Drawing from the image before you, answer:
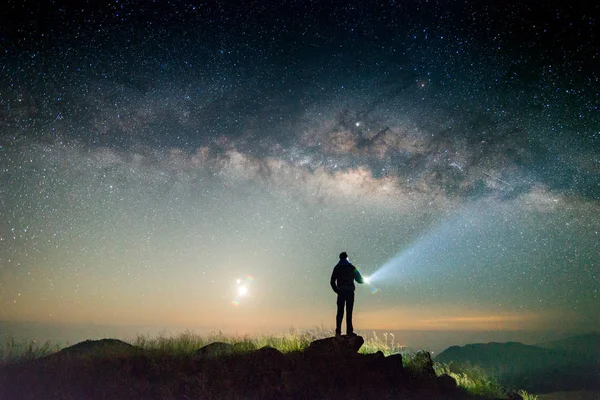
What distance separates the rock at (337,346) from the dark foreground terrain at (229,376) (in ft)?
0.09

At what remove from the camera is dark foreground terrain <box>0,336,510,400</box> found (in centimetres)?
820

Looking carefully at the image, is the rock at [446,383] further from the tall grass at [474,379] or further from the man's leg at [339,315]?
the man's leg at [339,315]

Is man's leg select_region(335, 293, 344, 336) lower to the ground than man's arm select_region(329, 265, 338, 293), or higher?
lower

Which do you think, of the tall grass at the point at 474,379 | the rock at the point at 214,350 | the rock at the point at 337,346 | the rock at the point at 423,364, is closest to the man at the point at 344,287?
the rock at the point at 337,346

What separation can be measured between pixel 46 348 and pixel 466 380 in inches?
555

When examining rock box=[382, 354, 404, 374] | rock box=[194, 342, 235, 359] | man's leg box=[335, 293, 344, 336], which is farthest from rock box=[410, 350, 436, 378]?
rock box=[194, 342, 235, 359]

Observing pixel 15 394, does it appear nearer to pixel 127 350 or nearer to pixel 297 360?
pixel 127 350

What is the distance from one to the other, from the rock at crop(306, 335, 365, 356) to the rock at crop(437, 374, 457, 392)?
2.71 meters

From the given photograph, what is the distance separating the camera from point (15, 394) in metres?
8.30

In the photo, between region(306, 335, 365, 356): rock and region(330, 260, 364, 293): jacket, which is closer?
region(306, 335, 365, 356): rock

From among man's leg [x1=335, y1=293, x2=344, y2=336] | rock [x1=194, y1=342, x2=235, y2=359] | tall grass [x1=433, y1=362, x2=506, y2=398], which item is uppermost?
man's leg [x1=335, y1=293, x2=344, y2=336]

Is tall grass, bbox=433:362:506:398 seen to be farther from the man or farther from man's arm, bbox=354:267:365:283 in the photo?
man's arm, bbox=354:267:365:283

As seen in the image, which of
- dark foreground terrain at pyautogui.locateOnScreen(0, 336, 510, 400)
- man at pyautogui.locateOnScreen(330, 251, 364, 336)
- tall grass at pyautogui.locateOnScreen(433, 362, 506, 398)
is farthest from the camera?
tall grass at pyautogui.locateOnScreen(433, 362, 506, 398)

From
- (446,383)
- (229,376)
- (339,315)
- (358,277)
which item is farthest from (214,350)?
(446,383)
